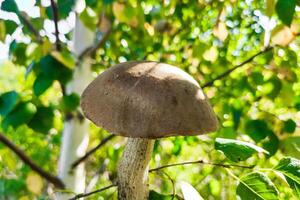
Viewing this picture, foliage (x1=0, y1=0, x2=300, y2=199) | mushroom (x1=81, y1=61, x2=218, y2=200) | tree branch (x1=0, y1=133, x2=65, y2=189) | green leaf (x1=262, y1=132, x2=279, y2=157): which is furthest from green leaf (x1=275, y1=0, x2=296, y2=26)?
tree branch (x1=0, y1=133, x2=65, y2=189)

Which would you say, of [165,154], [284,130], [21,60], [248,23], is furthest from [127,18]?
[248,23]

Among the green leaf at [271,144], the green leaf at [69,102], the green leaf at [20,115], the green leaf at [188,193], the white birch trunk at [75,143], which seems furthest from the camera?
the white birch trunk at [75,143]

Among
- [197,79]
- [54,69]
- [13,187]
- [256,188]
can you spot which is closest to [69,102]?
[54,69]

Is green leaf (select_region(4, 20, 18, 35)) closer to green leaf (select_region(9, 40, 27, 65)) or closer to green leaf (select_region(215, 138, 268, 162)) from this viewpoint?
green leaf (select_region(9, 40, 27, 65))

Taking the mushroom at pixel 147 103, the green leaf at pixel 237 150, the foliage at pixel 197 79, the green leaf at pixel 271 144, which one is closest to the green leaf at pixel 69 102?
the foliage at pixel 197 79

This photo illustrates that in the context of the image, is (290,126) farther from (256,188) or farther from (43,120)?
(43,120)

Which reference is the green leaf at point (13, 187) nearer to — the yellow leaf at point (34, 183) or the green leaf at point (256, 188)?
the yellow leaf at point (34, 183)

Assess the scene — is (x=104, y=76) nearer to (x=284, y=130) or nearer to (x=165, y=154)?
(x=284, y=130)
